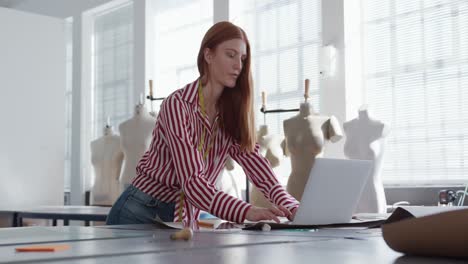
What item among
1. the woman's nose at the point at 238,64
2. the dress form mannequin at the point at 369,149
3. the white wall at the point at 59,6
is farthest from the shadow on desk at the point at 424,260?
the white wall at the point at 59,6

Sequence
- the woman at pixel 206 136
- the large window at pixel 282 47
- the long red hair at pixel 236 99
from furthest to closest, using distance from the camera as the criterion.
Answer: the large window at pixel 282 47 < the long red hair at pixel 236 99 < the woman at pixel 206 136

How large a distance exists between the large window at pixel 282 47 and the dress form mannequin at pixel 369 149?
1.32 meters

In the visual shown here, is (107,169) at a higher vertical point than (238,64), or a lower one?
lower

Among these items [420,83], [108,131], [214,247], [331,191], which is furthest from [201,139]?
[108,131]

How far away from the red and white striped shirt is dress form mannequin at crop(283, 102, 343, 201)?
1930mm

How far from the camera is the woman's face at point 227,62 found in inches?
91.9

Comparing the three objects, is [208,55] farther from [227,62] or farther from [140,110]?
[140,110]

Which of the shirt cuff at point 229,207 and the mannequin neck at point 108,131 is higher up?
the mannequin neck at point 108,131

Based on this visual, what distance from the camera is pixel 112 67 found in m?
8.33

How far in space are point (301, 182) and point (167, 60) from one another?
11.9 feet

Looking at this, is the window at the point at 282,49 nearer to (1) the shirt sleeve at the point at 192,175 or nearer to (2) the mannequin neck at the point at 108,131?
(2) the mannequin neck at the point at 108,131

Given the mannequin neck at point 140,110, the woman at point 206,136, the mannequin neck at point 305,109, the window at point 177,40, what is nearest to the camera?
the woman at point 206,136

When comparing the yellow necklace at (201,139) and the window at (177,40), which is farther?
the window at (177,40)

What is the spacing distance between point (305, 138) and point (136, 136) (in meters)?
1.68
